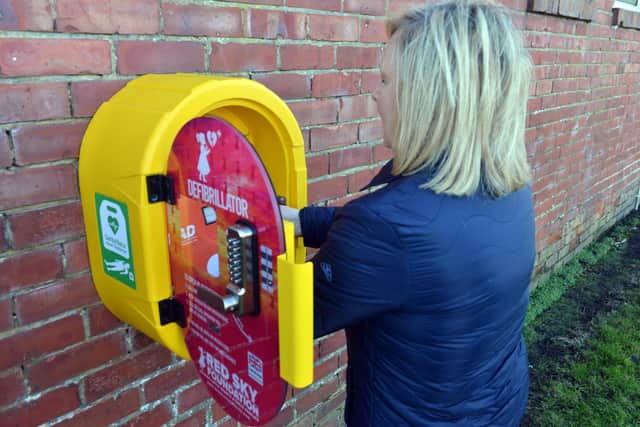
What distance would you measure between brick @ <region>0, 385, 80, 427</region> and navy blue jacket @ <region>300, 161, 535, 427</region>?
2.66ft

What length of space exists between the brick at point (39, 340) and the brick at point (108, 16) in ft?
2.66

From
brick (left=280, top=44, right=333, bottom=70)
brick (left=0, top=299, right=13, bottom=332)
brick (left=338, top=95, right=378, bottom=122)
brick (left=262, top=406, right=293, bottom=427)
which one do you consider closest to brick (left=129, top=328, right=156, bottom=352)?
brick (left=0, top=299, right=13, bottom=332)

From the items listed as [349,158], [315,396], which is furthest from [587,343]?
[349,158]

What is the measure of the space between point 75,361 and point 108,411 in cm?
23

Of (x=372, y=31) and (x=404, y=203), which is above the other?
(x=372, y=31)

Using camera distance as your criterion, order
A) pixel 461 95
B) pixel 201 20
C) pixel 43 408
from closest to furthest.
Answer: pixel 461 95 < pixel 43 408 < pixel 201 20

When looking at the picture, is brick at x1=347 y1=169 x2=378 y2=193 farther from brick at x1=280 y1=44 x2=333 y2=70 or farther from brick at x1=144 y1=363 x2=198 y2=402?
brick at x1=144 y1=363 x2=198 y2=402

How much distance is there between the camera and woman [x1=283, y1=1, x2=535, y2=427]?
4.33 ft

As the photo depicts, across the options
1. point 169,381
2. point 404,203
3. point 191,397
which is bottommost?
point 191,397

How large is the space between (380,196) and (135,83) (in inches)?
29.4

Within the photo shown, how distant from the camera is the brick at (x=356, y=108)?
235 centimetres

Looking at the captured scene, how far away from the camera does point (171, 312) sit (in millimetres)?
1432

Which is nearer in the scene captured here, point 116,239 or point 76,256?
point 116,239

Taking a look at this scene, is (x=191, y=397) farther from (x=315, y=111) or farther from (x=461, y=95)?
(x=461, y=95)
